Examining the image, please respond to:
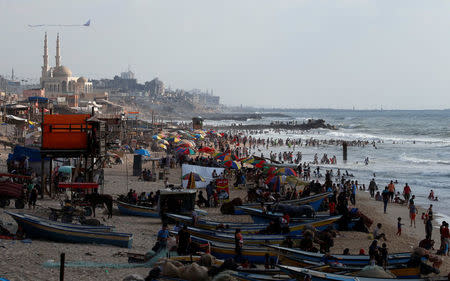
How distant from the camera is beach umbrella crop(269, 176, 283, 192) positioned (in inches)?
885

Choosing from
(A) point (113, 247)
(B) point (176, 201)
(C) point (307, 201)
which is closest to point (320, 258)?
(A) point (113, 247)

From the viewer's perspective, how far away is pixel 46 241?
42.8ft

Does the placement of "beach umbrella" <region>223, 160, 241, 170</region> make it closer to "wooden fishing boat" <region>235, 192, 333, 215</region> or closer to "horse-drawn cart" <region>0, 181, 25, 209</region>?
"wooden fishing boat" <region>235, 192, 333, 215</region>

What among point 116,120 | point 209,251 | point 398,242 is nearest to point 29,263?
point 209,251

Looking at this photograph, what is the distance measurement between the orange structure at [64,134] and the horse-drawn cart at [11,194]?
2.65 meters

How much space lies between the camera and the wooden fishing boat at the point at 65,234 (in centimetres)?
1295

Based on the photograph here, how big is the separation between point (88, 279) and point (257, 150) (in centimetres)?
4450

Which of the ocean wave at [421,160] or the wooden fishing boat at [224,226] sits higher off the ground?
the wooden fishing boat at [224,226]

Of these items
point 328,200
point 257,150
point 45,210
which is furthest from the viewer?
A: point 257,150

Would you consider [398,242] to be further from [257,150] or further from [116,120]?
[257,150]

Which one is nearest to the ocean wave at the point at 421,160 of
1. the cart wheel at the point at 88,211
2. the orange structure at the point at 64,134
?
the orange structure at the point at 64,134

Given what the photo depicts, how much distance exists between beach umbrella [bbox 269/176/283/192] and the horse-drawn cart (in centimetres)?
1027

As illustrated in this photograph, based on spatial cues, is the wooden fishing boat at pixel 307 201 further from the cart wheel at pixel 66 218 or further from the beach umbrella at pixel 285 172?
the cart wheel at pixel 66 218

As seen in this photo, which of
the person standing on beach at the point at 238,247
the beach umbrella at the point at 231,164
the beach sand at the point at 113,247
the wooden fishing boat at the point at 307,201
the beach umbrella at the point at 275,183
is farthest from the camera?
the beach umbrella at the point at 231,164
